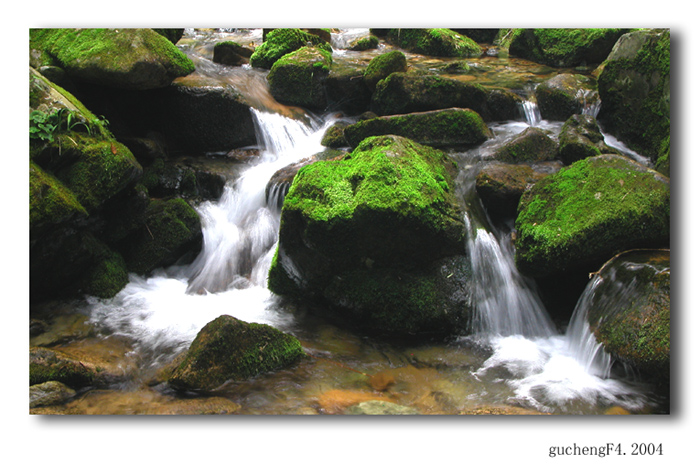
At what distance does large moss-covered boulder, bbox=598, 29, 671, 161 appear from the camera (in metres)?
5.13

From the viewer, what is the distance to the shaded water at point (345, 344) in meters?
3.33

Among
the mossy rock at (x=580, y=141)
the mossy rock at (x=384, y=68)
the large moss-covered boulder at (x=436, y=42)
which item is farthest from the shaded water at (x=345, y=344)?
the large moss-covered boulder at (x=436, y=42)

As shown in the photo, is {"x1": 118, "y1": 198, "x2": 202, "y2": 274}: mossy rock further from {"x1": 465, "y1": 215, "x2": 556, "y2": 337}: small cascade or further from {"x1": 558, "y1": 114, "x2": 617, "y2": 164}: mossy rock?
{"x1": 558, "y1": 114, "x2": 617, "y2": 164}: mossy rock

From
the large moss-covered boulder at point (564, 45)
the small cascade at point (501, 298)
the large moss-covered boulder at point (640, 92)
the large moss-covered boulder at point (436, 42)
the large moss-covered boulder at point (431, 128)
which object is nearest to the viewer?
the small cascade at point (501, 298)

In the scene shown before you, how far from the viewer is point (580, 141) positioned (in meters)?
5.61

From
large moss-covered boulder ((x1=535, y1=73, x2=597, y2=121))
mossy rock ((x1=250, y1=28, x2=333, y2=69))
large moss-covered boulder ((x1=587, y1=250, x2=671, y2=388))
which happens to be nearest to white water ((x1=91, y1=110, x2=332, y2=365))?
mossy rock ((x1=250, y1=28, x2=333, y2=69))

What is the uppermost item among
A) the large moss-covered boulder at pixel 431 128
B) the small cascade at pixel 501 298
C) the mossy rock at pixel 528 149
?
the large moss-covered boulder at pixel 431 128

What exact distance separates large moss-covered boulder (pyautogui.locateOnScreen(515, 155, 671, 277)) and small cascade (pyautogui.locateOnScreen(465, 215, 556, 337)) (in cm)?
23

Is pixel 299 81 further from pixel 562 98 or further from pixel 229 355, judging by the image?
pixel 229 355

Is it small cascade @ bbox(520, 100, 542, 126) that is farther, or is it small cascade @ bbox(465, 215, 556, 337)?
small cascade @ bbox(520, 100, 542, 126)

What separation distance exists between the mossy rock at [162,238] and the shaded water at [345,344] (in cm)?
16

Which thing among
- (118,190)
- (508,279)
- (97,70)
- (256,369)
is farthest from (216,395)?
(97,70)

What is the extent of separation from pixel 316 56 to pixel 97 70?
Answer: 3.99 m

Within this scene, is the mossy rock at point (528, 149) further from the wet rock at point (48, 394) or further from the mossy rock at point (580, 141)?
the wet rock at point (48, 394)
